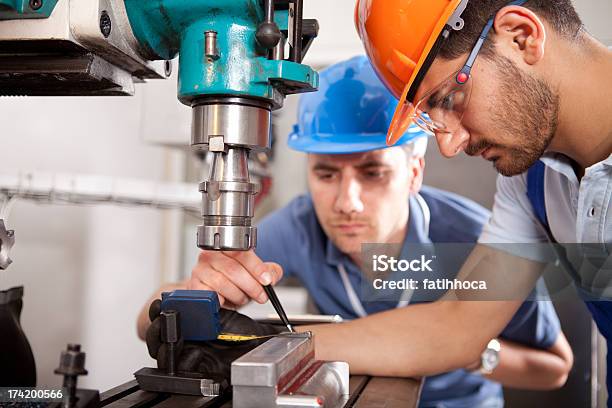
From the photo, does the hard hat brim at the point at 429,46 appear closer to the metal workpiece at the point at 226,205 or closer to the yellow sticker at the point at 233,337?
the metal workpiece at the point at 226,205

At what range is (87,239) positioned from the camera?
1.82m

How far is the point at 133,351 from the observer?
1.72 m

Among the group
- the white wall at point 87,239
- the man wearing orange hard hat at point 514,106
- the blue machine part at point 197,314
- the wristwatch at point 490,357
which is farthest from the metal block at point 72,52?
the wristwatch at point 490,357

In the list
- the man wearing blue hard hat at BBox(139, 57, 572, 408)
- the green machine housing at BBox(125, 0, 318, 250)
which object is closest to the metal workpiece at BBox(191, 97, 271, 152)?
the green machine housing at BBox(125, 0, 318, 250)

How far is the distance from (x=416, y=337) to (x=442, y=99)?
437mm

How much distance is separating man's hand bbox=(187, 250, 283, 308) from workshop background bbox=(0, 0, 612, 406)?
203mm

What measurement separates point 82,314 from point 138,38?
122 cm

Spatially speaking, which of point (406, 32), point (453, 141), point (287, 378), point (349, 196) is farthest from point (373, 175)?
point (287, 378)

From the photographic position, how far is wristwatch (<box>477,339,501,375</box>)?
1227 millimetres

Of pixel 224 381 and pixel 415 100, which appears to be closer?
pixel 224 381

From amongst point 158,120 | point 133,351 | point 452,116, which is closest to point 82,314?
point 133,351

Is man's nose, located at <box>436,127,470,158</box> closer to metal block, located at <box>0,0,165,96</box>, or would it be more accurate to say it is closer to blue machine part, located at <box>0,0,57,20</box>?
metal block, located at <box>0,0,165,96</box>

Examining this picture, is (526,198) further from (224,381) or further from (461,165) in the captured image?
(224,381)

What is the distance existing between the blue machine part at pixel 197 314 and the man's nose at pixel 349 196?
26.2 inches
